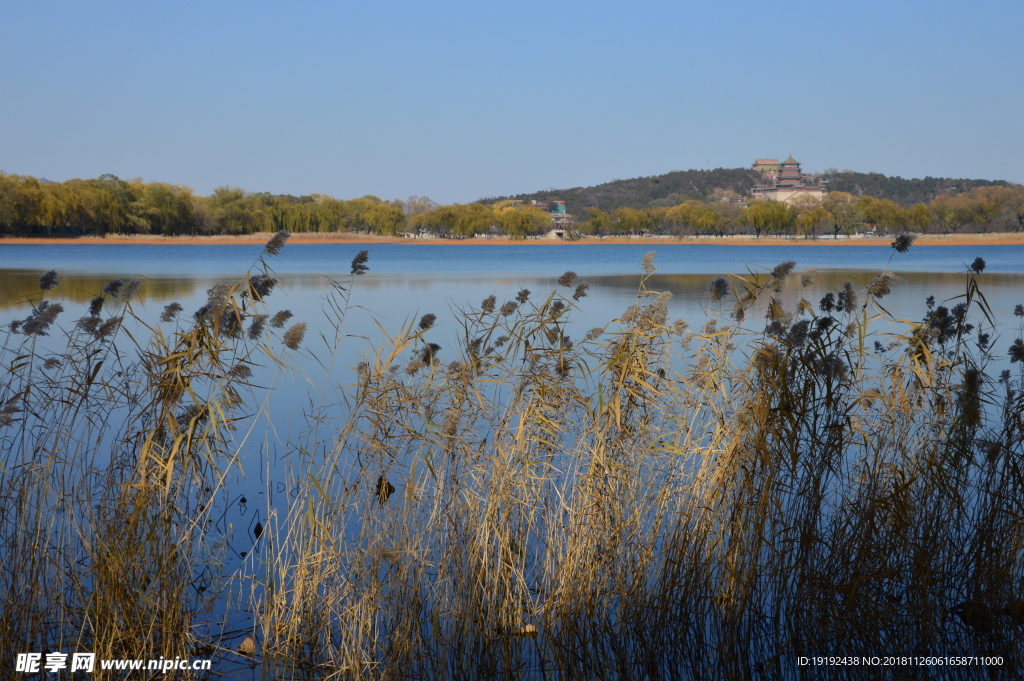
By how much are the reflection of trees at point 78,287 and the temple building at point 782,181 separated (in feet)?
445

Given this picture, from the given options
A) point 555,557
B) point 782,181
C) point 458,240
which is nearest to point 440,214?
point 458,240

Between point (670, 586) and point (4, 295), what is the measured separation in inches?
587

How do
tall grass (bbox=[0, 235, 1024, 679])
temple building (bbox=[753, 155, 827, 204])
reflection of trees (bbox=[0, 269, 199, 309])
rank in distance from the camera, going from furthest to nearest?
temple building (bbox=[753, 155, 827, 204]) → reflection of trees (bbox=[0, 269, 199, 309]) → tall grass (bbox=[0, 235, 1024, 679])

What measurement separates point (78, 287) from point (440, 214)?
76010 millimetres

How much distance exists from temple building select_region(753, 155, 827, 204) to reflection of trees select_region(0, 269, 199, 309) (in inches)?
5341

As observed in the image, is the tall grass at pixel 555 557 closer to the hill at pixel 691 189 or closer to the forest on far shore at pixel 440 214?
the forest on far shore at pixel 440 214

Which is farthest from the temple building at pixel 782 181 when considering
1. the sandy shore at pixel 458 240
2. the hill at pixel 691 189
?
the sandy shore at pixel 458 240

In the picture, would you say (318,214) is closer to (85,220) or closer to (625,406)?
(85,220)

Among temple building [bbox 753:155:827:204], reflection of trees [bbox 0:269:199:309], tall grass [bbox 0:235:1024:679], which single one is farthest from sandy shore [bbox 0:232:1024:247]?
temple building [bbox 753:155:827:204]

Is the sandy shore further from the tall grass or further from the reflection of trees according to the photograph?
the tall grass

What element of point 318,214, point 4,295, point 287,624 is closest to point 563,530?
point 287,624

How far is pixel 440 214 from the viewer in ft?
290

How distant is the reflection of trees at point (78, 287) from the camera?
550 inches

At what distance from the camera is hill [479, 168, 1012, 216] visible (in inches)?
4181
